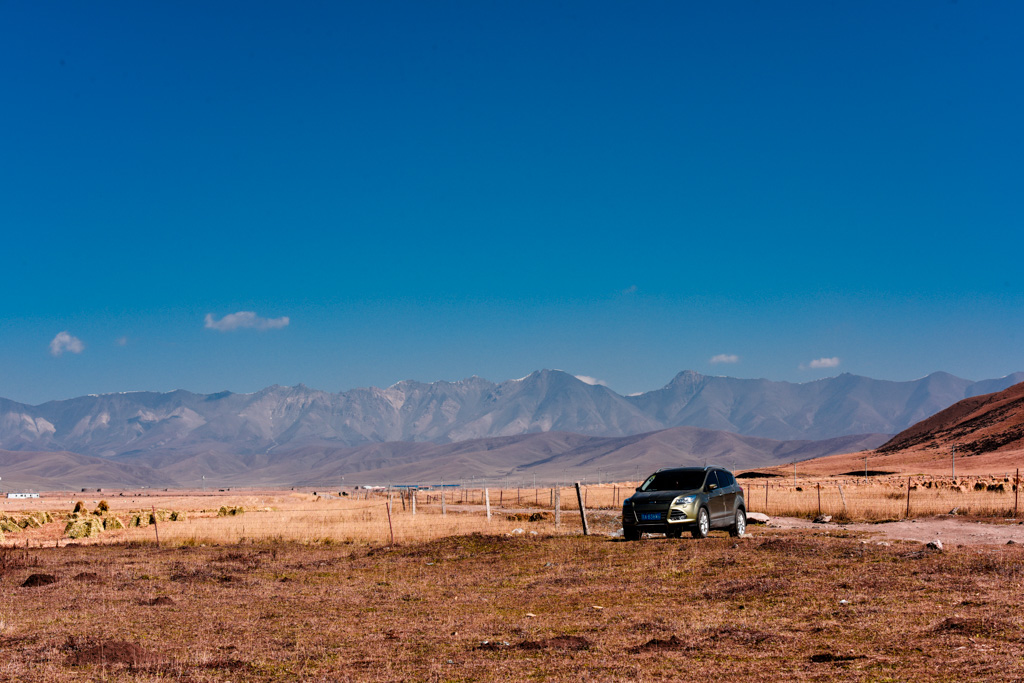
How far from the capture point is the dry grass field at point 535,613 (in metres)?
10.2

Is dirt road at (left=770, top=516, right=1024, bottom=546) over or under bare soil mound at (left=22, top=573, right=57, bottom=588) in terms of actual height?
under

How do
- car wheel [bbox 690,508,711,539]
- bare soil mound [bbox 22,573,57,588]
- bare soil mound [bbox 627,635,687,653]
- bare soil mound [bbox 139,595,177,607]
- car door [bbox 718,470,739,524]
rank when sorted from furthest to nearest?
car door [bbox 718,470,739,524] → car wheel [bbox 690,508,711,539] → bare soil mound [bbox 22,573,57,588] → bare soil mound [bbox 139,595,177,607] → bare soil mound [bbox 627,635,687,653]

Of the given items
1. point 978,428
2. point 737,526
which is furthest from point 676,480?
point 978,428

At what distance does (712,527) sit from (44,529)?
1336 inches

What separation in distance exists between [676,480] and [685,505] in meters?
1.76

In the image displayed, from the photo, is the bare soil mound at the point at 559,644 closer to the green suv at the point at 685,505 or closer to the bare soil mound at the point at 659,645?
the bare soil mound at the point at 659,645

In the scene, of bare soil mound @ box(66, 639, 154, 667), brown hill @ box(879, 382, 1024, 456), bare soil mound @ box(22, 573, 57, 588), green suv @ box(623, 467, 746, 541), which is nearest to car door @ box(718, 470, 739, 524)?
green suv @ box(623, 467, 746, 541)

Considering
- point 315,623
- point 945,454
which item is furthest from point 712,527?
point 945,454

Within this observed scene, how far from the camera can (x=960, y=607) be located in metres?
12.3

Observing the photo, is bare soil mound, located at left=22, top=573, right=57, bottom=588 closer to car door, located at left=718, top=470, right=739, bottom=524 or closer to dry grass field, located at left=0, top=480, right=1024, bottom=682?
dry grass field, located at left=0, top=480, right=1024, bottom=682

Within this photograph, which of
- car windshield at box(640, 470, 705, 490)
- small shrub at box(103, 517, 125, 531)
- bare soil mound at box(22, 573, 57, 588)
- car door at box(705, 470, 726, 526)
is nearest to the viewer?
bare soil mound at box(22, 573, 57, 588)

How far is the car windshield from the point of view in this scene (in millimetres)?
25750

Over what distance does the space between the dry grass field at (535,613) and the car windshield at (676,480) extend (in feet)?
6.15

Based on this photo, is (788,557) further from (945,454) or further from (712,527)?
(945,454)
